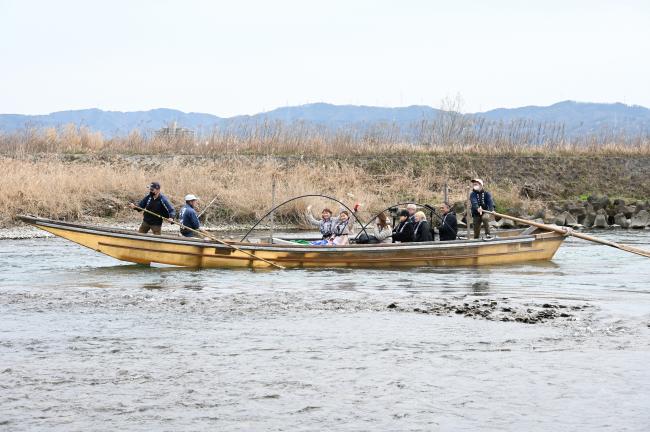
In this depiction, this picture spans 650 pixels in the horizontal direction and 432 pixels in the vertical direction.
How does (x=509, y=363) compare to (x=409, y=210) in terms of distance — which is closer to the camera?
(x=509, y=363)

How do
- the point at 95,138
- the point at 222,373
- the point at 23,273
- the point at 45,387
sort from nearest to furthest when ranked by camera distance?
1. the point at 45,387
2. the point at 222,373
3. the point at 23,273
4. the point at 95,138

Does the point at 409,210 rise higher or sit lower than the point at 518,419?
higher

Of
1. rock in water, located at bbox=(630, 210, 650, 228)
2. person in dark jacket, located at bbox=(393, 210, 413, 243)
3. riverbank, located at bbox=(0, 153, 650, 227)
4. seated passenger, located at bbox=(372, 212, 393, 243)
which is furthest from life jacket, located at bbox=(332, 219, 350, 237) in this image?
rock in water, located at bbox=(630, 210, 650, 228)

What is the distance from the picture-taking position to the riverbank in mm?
28516

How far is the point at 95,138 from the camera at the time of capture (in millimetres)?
39094

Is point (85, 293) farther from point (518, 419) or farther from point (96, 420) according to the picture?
point (518, 419)

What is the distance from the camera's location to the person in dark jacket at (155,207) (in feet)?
61.3

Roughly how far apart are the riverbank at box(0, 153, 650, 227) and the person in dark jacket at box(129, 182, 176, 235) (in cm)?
858

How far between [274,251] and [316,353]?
7342 millimetres

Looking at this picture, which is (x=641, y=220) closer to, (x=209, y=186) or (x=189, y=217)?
(x=209, y=186)

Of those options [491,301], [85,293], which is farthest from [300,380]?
[85,293]

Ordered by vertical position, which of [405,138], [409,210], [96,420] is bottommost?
[96,420]

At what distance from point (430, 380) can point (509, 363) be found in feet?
3.90

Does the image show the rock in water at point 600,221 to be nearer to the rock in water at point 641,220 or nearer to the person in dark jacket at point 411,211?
the rock in water at point 641,220
